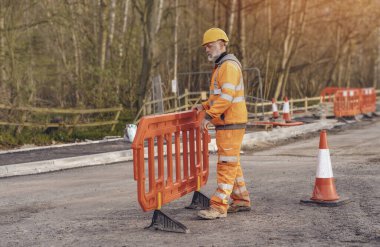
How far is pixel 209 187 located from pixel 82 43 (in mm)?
21338

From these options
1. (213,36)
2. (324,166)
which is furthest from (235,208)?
(213,36)

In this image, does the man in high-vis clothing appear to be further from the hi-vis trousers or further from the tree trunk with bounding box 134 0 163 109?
the tree trunk with bounding box 134 0 163 109

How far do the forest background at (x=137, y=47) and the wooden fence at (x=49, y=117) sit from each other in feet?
0.88

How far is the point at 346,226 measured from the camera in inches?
278

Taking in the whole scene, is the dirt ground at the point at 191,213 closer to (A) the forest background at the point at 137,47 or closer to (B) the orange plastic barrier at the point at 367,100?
(A) the forest background at the point at 137,47

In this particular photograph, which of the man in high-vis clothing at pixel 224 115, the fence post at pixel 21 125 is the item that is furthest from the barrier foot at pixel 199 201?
the fence post at pixel 21 125

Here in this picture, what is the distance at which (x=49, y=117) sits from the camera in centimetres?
1938

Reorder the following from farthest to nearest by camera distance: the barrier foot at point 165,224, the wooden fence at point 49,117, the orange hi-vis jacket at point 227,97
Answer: the wooden fence at point 49,117 < the orange hi-vis jacket at point 227,97 < the barrier foot at point 165,224

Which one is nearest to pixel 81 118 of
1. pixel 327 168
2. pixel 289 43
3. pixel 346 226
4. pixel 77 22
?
pixel 77 22

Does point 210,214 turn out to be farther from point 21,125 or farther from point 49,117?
point 49,117

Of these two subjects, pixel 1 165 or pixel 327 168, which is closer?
pixel 327 168

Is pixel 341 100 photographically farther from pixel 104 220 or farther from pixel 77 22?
pixel 104 220

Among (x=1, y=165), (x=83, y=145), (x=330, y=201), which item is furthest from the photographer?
(x=83, y=145)

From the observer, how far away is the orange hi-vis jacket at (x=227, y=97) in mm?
7457
